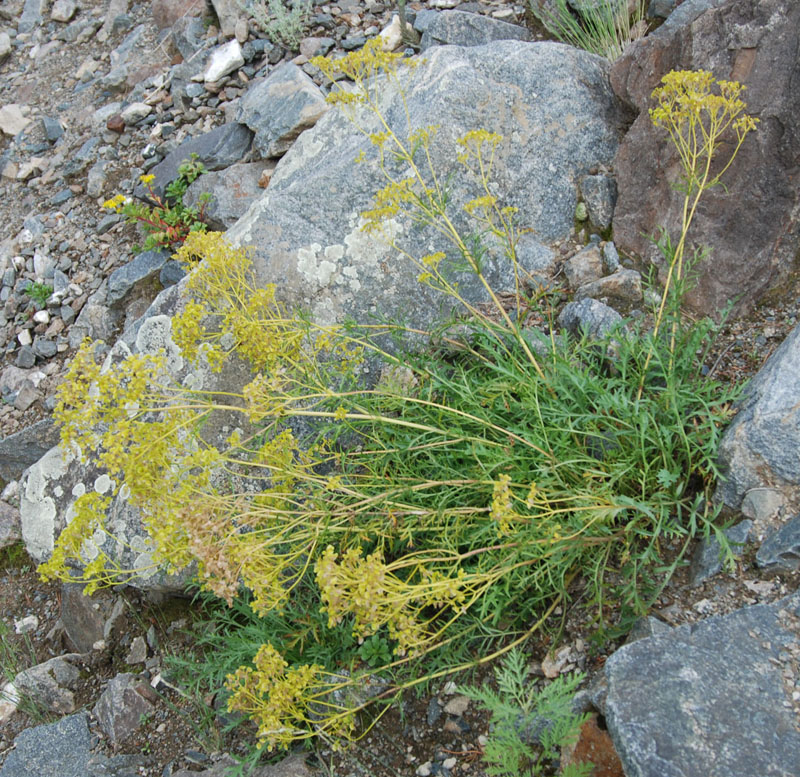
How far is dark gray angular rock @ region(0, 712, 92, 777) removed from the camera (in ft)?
11.7

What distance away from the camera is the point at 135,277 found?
5754mm

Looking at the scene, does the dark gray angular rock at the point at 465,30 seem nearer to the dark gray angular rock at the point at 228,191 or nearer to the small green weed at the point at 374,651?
the dark gray angular rock at the point at 228,191

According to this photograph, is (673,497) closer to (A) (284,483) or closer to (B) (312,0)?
(A) (284,483)

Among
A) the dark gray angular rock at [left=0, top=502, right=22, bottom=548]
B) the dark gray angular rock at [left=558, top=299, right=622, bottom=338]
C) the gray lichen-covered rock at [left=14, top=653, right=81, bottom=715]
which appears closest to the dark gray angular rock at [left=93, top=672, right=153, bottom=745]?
the gray lichen-covered rock at [left=14, top=653, right=81, bottom=715]

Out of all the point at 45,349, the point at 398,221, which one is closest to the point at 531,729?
the point at 398,221

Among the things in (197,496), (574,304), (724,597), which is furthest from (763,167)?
(197,496)

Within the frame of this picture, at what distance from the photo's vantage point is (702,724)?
2.44 m

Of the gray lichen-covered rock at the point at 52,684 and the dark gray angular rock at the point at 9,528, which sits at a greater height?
the dark gray angular rock at the point at 9,528

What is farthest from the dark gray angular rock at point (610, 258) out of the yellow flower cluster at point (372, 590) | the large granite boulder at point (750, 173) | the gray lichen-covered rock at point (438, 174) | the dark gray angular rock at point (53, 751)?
the dark gray angular rock at point (53, 751)

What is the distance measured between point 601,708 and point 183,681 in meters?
1.95

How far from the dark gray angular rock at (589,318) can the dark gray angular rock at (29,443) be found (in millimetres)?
3445

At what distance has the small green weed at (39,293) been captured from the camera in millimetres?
6090

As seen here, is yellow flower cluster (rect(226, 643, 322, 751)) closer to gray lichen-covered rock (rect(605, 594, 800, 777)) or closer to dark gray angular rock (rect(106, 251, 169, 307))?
gray lichen-covered rock (rect(605, 594, 800, 777))

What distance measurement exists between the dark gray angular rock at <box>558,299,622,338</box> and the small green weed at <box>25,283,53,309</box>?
163 inches
